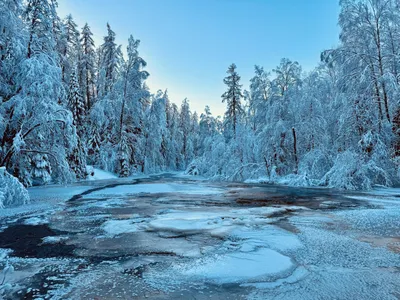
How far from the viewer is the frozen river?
2.11m

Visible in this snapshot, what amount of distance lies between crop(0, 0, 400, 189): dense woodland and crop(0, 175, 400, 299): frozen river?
644 cm

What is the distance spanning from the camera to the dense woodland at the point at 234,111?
1004cm

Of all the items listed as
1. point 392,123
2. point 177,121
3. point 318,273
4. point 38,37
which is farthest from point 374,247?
point 177,121

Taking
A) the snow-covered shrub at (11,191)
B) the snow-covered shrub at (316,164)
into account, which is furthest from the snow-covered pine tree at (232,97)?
the snow-covered shrub at (11,191)

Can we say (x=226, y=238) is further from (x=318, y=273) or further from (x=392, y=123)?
(x=392, y=123)

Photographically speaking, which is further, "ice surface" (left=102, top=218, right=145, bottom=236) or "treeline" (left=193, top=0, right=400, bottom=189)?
"treeline" (left=193, top=0, right=400, bottom=189)

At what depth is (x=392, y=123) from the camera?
12.5 meters

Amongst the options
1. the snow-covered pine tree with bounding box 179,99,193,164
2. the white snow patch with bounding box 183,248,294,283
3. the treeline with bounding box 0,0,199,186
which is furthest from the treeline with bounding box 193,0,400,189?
the snow-covered pine tree with bounding box 179,99,193,164

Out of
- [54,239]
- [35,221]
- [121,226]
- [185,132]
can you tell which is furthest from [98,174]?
[185,132]

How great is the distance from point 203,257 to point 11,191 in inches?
256

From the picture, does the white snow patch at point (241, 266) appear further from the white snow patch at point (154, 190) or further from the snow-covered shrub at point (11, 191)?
the white snow patch at point (154, 190)

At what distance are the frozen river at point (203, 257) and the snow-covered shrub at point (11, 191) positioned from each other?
2.23m

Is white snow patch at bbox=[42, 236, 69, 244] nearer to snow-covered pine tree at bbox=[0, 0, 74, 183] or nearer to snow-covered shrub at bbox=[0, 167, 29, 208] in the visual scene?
snow-covered shrub at bbox=[0, 167, 29, 208]

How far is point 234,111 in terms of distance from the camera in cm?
2631
